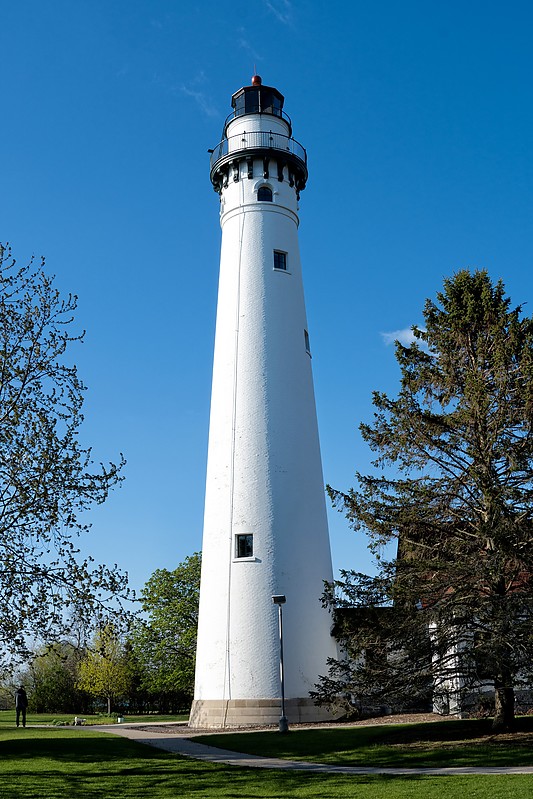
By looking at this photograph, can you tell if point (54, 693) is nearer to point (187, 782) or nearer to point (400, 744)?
point (400, 744)

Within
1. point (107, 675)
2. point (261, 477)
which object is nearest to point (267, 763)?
point (261, 477)

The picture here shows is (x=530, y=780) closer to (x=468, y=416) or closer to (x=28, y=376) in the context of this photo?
(x=468, y=416)

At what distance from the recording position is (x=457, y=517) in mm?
17656

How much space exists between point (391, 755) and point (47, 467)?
26.1 ft

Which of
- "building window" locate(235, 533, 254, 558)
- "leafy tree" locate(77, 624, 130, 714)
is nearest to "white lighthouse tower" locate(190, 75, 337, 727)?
"building window" locate(235, 533, 254, 558)

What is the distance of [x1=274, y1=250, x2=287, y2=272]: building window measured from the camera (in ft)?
82.3

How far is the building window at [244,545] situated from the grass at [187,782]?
7.86 m

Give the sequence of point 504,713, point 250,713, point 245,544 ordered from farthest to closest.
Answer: point 245,544, point 250,713, point 504,713

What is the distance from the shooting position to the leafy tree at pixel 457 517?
52.0 ft

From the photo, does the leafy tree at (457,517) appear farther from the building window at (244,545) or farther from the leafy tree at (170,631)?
the leafy tree at (170,631)

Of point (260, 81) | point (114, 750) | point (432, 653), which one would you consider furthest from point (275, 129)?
point (114, 750)

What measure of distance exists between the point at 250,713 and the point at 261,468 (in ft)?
22.0

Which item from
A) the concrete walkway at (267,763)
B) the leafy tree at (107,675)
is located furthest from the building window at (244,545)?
the leafy tree at (107,675)

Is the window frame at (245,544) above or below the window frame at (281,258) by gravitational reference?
below
